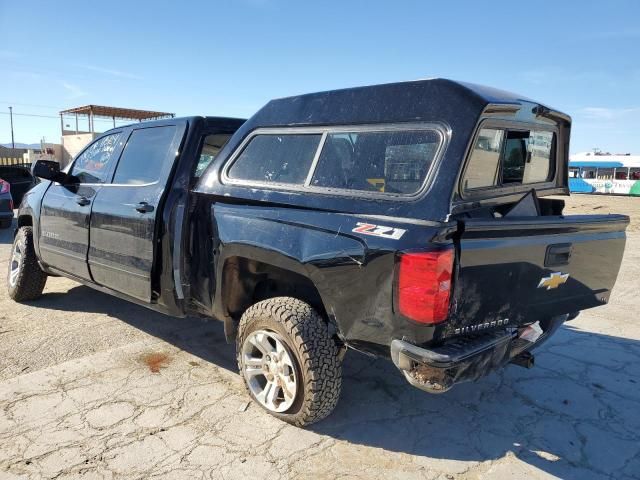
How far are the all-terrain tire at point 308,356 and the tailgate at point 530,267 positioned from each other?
75cm

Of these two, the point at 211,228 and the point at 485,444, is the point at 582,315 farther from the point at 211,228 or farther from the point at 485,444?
the point at 211,228

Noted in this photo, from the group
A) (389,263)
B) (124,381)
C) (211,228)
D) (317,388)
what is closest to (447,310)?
(389,263)

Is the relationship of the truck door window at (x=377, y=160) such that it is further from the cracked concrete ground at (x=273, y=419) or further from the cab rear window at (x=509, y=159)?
the cracked concrete ground at (x=273, y=419)

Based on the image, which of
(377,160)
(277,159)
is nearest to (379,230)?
(377,160)

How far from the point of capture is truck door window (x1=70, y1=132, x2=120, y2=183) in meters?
4.31

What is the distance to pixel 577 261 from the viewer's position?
2.94 metres

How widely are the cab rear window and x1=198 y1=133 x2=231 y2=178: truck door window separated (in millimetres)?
1876

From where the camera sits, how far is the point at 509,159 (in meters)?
3.24

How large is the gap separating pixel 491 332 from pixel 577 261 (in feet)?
2.72

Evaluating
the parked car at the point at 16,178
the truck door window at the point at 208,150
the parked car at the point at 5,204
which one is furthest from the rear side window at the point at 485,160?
the parked car at the point at 16,178

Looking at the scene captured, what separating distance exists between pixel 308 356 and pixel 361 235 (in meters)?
0.78

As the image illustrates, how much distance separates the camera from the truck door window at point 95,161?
4312mm

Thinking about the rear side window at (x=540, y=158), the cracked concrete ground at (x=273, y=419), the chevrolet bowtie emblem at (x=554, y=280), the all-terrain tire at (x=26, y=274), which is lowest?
the cracked concrete ground at (x=273, y=419)

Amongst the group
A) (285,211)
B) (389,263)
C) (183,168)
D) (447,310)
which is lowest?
(447,310)
